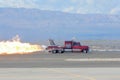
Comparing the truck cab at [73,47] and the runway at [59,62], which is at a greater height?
the truck cab at [73,47]

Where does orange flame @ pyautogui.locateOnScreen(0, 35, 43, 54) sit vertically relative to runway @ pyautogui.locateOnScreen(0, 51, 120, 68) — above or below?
above

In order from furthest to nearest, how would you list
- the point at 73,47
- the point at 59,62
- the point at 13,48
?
the point at 13,48 → the point at 73,47 → the point at 59,62

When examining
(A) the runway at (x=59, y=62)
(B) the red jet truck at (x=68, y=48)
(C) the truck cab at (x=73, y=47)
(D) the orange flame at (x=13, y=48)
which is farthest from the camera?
(C) the truck cab at (x=73, y=47)

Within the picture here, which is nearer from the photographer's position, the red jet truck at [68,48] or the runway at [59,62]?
the runway at [59,62]

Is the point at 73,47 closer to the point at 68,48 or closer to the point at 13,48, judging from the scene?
the point at 68,48

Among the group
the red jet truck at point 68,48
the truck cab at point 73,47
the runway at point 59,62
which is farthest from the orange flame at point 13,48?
the runway at point 59,62

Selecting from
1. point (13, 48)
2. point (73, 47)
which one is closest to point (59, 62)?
point (73, 47)

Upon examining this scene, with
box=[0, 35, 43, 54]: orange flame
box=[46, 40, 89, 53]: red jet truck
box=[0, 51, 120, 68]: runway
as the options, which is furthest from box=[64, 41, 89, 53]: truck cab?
box=[0, 51, 120, 68]: runway

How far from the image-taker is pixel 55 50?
79688mm

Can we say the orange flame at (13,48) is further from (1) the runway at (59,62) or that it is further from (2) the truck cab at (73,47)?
(1) the runway at (59,62)

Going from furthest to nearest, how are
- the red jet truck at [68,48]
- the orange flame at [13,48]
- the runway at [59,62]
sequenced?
1. the red jet truck at [68,48]
2. the orange flame at [13,48]
3. the runway at [59,62]

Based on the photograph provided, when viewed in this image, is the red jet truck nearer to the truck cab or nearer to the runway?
the truck cab

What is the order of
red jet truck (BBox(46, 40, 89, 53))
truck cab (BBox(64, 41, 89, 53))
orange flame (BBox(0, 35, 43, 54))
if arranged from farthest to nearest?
truck cab (BBox(64, 41, 89, 53))
red jet truck (BBox(46, 40, 89, 53))
orange flame (BBox(0, 35, 43, 54))

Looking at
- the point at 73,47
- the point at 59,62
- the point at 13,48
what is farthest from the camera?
the point at 13,48
